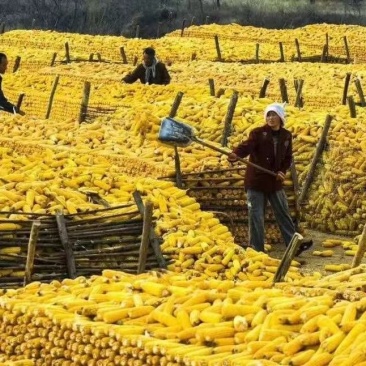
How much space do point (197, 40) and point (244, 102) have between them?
57.8ft

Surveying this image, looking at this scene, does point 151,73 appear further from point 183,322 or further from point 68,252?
point 183,322

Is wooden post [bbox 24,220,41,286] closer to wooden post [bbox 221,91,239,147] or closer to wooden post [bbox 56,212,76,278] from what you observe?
wooden post [bbox 56,212,76,278]

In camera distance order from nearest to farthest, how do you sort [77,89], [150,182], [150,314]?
[150,314] < [150,182] < [77,89]

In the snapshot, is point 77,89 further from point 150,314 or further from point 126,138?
point 150,314

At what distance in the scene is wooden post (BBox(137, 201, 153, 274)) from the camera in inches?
392

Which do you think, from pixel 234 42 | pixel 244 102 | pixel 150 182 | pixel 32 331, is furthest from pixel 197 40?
pixel 32 331

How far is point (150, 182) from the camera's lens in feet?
41.8

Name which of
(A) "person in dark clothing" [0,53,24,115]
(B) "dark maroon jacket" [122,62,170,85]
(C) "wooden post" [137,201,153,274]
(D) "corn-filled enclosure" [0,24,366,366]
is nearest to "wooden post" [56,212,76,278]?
(D) "corn-filled enclosure" [0,24,366,366]

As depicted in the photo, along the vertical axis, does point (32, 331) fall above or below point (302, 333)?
below

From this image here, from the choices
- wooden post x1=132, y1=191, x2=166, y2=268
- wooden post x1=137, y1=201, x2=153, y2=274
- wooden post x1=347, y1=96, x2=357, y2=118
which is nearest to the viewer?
wooden post x1=137, y1=201, x2=153, y2=274

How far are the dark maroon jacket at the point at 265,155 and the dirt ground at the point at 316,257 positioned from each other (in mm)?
1112

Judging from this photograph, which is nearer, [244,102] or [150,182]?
[150,182]

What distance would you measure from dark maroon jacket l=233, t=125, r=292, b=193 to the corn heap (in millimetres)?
4228

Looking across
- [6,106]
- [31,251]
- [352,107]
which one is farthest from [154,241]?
[6,106]
